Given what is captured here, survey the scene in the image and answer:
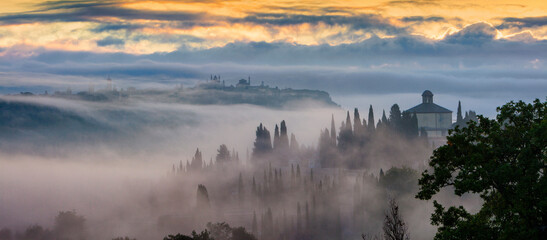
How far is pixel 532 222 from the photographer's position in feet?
173

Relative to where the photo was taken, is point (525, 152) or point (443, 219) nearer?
point (525, 152)

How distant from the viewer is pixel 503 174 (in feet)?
173

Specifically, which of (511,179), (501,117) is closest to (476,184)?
(511,179)

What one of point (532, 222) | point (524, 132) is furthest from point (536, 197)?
point (524, 132)

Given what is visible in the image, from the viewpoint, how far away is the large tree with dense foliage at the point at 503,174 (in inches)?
2058

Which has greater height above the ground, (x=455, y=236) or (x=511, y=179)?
(x=511, y=179)

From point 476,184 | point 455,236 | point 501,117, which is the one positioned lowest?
point 455,236

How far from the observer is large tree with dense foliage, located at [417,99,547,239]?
52.3 m

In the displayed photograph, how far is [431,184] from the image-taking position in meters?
56.8

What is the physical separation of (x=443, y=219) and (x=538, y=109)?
9.76m

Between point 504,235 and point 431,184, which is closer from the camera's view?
point 504,235

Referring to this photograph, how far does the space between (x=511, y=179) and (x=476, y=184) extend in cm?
214

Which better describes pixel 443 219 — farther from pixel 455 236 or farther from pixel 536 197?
pixel 536 197

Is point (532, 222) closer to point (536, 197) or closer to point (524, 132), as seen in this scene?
point (536, 197)
